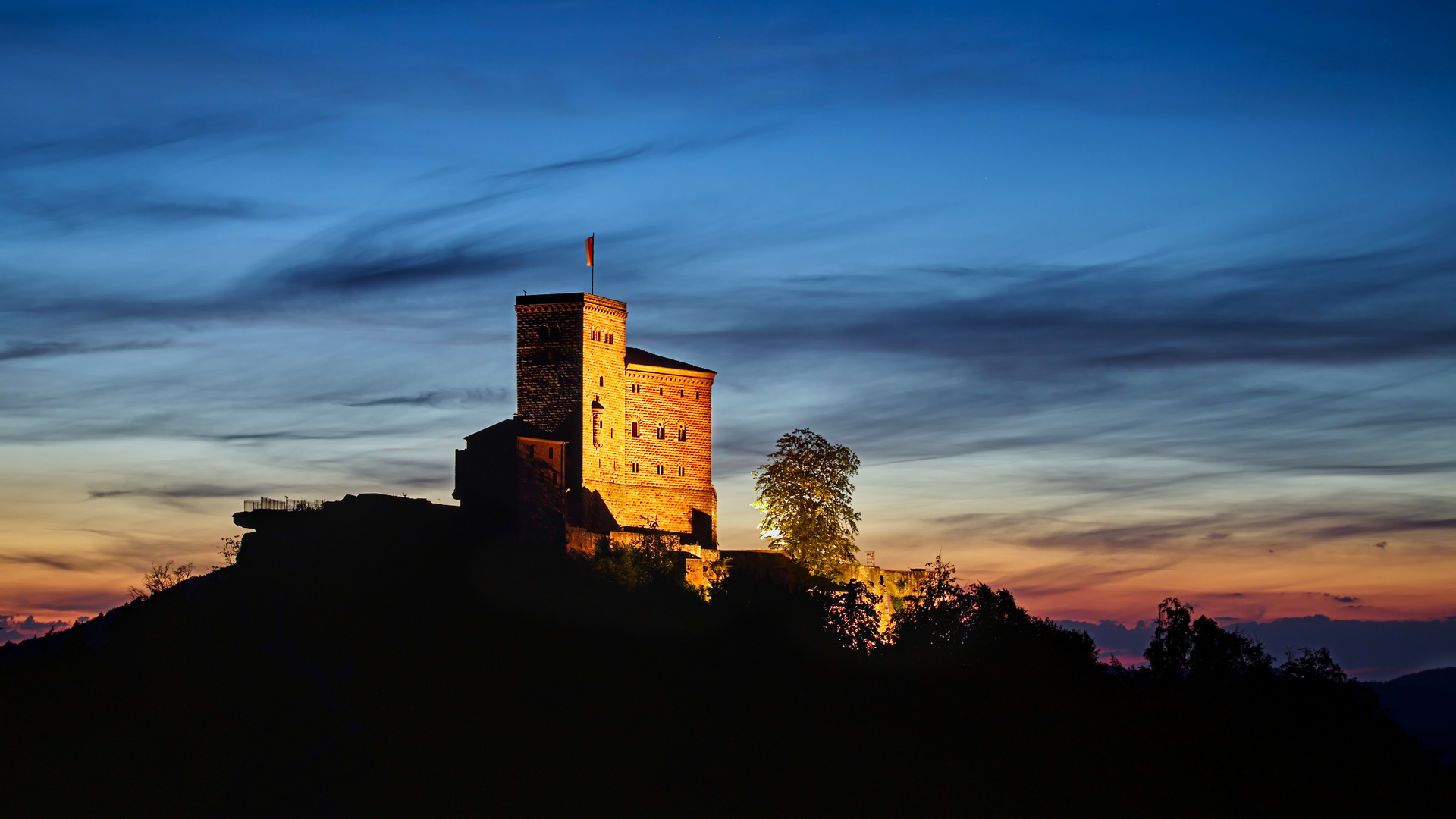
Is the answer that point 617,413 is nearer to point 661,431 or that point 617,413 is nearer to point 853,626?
point 661,431

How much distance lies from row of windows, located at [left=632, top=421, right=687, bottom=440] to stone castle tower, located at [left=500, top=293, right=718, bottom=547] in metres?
0.05

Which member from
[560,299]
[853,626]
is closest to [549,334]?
[560,299]

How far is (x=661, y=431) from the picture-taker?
67.2 metres

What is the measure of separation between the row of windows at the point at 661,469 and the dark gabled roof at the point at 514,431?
16.5 ft

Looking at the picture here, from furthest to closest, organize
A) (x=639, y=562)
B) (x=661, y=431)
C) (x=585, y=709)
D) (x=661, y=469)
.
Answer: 1. (x=661, y=431)
2. (x=661, y=469)
3. (x=639, y=562)
4. (x=585, y=709)

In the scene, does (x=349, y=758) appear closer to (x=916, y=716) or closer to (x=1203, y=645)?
(x=916, y=716)

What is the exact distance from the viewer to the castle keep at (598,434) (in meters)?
58.3

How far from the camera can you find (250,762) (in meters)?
54.3

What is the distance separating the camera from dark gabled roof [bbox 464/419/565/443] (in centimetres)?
5828

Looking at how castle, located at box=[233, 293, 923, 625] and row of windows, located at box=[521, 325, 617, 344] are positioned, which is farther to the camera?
row of windows, located at box=[521, 325, 617, 344]

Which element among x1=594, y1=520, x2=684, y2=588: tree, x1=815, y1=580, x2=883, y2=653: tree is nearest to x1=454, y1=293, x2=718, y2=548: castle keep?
x1=594, y1=520, x2=684, y2=588: tree

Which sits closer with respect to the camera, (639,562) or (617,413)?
(639,562)

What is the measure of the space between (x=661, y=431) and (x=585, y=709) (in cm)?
1787

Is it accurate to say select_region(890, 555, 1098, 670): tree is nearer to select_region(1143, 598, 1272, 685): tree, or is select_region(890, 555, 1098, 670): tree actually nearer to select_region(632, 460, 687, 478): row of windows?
select_region(1143, 598, 1272, 685): tree
